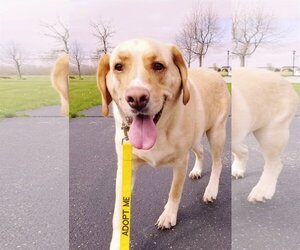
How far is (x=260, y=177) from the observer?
230 cm

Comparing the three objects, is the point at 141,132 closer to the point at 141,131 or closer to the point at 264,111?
the point at 141,131

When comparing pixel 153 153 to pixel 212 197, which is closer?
pixel 153 153

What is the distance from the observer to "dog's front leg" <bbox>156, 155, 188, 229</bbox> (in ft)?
6.16

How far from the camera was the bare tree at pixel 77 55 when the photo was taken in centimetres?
167

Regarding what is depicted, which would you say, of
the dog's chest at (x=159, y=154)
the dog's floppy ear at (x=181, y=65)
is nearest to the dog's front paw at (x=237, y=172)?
the dog's chest at (x=159, y=154)

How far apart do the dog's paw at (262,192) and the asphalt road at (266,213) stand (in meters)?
0.03

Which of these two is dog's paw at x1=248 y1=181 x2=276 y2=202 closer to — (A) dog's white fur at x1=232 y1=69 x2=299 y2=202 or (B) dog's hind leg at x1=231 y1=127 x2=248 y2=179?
(A) dog's white fur at x1=232 y1=69 x2=299 y2=202

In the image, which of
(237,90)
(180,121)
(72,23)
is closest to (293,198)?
(237,90)

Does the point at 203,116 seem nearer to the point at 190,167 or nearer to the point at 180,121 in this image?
the point at 180,121

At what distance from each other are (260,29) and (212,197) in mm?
1027

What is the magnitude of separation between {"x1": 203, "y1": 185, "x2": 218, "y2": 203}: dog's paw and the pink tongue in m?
0.84

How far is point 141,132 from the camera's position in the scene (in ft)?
4.93

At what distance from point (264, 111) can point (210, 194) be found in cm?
61

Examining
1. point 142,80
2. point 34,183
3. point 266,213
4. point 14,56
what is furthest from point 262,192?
point 14,56
